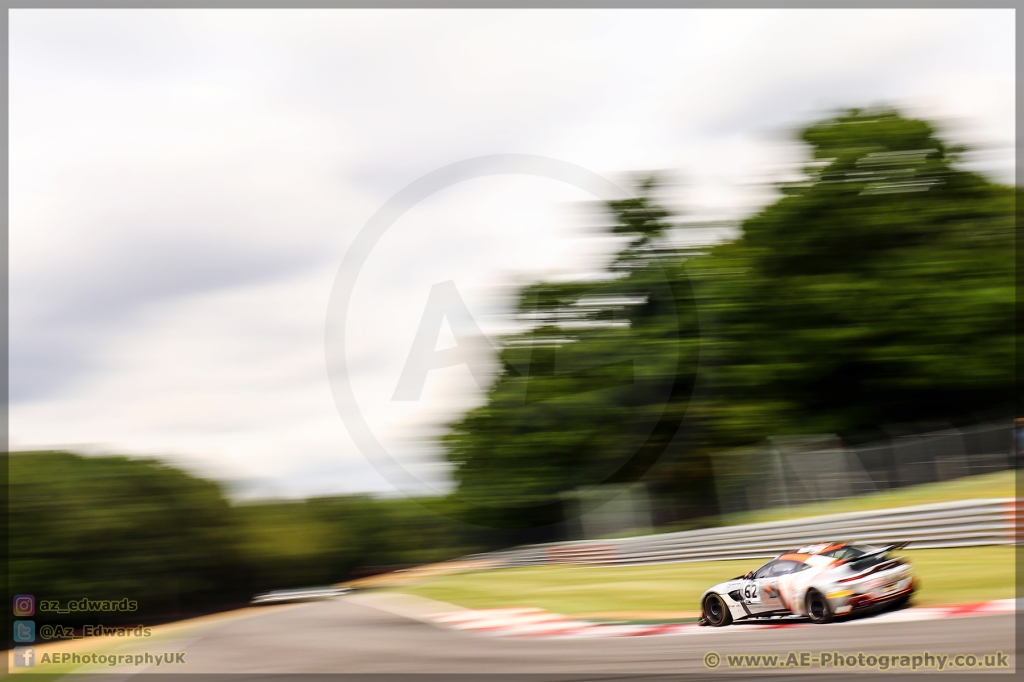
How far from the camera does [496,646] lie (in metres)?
6.02

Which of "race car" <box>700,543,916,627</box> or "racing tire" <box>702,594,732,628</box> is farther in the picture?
"racing tire" <box>702,594,732,628</box>

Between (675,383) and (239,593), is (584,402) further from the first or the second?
(239,593)

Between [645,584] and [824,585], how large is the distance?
5.85 ft

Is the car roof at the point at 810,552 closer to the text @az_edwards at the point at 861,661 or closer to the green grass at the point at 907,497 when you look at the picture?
the text @az_edwards at the point at 861,661

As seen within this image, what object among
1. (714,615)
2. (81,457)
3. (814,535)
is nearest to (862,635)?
(714,615)

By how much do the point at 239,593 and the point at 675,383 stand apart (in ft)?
17.3

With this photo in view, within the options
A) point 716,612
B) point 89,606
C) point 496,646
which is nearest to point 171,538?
point 89,606

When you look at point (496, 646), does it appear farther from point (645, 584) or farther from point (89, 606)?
point (89, 606)

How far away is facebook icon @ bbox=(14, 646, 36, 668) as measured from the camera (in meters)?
6.46

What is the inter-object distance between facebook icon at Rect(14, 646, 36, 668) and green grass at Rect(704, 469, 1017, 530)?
22.0ft

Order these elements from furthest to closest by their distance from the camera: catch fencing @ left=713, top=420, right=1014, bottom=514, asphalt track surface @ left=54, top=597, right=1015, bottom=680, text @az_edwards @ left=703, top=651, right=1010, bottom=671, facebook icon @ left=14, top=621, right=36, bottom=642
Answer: catch fencing @ left=713, top=420, right=1014, bottom=514 < facebook icon @ left=14, top=621, right=36, bottom=642 < asphalt track surface @ left=54, top=597, right=1015, bottom=680 < text @az_edwards @ left=703, top=651, right=1010, bottom=671

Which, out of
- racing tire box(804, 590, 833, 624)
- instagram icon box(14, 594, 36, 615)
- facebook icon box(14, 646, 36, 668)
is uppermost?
racing tire box(804, 590, 833, 624)

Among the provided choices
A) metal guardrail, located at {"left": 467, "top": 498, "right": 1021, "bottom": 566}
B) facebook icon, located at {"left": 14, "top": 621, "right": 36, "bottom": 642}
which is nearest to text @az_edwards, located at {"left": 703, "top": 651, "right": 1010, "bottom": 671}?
metal guardrail, located at {"left": 467, "top": 498, "right": 1021, "bottom": 566}

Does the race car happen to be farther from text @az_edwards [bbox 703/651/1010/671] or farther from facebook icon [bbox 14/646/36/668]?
facebook icon [bbox 14/646/36/668]
